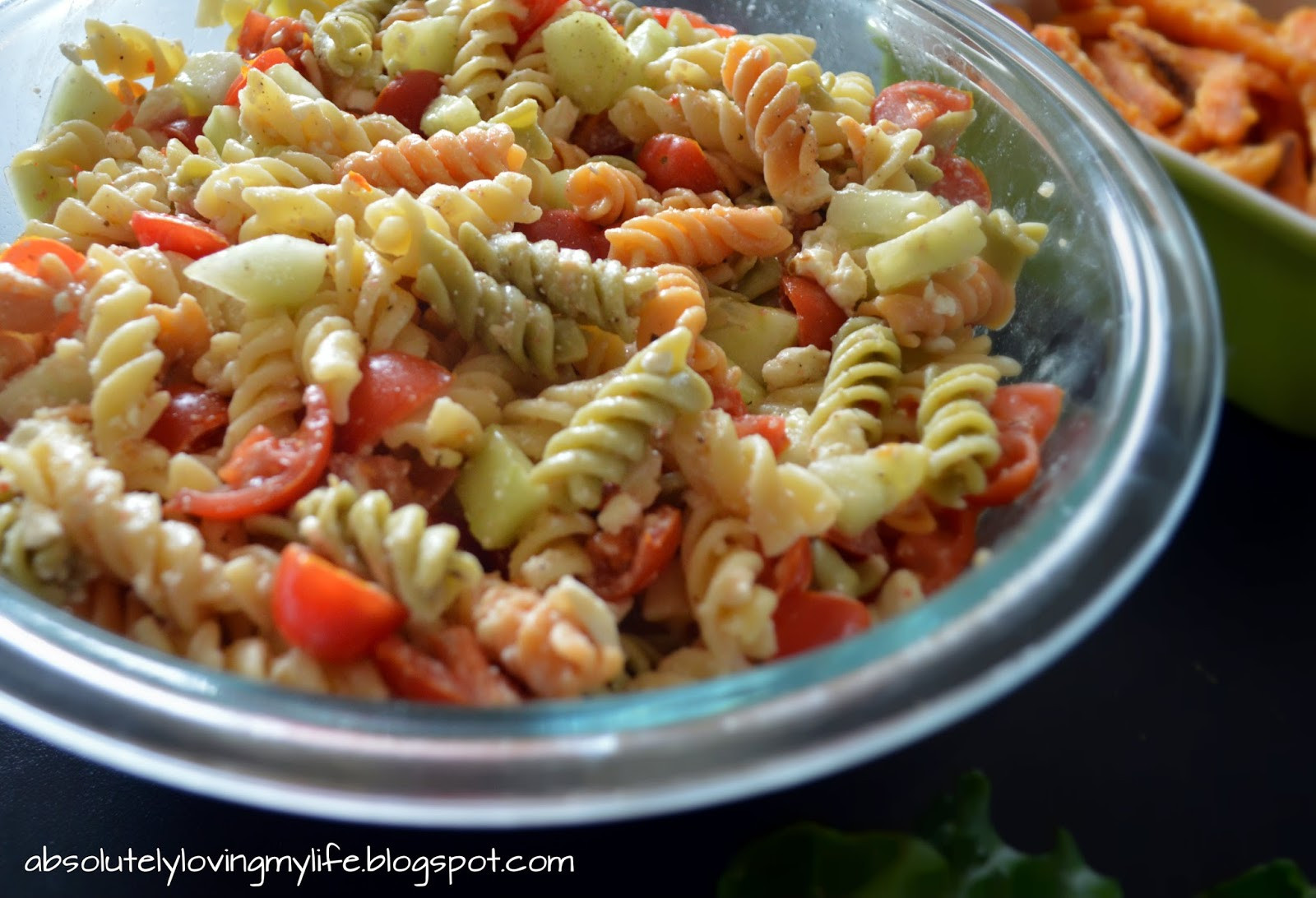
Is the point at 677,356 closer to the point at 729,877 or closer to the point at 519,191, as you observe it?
the point at 519,191

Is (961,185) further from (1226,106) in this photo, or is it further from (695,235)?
(1226,106)

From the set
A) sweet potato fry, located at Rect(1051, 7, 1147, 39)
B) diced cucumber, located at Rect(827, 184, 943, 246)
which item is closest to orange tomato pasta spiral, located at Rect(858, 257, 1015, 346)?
diced cucumber, located at Rect(827, 184, 943, 246)

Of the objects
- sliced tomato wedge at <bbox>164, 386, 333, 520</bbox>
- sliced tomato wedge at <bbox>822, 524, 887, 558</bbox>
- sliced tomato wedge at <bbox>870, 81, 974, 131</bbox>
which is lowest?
sliced tomato wedge at <bbox>164, 386, 333, 520</bbox>

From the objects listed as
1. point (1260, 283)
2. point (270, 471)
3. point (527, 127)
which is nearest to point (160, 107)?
point (527, 127)

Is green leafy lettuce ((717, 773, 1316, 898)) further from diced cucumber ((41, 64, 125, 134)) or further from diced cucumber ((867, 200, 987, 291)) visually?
diced cucumber ((41, 64, 125, 134))

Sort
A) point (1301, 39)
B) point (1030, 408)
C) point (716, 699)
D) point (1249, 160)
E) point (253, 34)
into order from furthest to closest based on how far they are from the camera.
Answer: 1. point (1301, 39)
2. point (1249, 160)
3. point (253, 34)
4. point (1030, 408)
5. point (716, 699)

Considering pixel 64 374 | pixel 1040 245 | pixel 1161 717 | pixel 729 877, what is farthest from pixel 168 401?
pixel 1161 717
